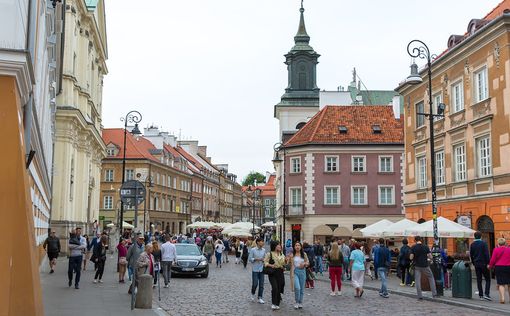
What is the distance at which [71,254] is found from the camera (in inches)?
772

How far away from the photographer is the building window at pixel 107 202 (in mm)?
72938

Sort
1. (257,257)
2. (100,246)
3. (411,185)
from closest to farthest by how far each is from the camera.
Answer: (257,257) < (100,246) < (411,185)

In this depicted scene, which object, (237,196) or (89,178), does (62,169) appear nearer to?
(89,178)

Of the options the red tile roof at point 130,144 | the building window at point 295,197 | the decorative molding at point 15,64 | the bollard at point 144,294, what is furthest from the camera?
the red tile roof at point 130,144

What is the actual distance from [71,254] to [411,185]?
22892 mm

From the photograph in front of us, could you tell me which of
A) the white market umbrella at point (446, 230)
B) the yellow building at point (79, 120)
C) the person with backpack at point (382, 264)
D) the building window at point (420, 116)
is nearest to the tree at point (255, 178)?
the yellow building at point (79, 120)

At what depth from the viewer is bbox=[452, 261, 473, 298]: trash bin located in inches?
714

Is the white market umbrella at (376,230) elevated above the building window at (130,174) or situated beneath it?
situated beneath

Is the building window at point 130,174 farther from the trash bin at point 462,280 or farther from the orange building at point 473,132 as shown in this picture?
the trash bin at point 462,280

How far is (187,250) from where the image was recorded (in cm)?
2647

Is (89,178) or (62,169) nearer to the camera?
(62,169)

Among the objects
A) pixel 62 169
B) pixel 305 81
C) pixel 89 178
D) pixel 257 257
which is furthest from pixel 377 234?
pixel 305 81

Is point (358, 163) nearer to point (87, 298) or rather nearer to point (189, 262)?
point (189, 262)

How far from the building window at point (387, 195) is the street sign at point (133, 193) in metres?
39.0
